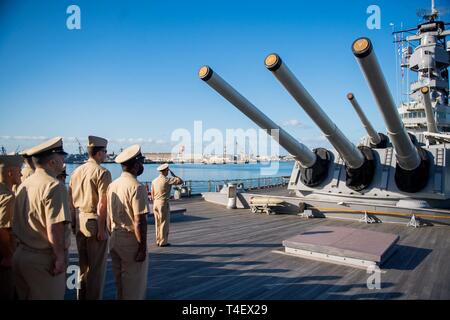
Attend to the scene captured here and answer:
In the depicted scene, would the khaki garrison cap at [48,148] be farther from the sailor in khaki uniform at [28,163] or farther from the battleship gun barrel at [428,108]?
the battleship gun barrel at [428,108]

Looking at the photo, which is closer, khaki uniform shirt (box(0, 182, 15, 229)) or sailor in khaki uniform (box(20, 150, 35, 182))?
khaki uniform shirt (box(0, 182, 15, 229))

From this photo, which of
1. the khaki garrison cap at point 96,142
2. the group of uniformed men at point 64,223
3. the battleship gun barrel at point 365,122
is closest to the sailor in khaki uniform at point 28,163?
the group of uniformed men at point 64,223

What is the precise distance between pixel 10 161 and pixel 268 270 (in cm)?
368

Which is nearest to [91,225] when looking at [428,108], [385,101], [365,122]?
[385,101]

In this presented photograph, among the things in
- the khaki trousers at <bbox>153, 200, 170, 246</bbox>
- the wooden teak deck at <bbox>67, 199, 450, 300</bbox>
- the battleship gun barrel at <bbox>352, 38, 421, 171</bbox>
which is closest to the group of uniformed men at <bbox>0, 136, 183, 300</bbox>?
the wooden teak deck at <bbox>67, 199, 450, 300</bbox>

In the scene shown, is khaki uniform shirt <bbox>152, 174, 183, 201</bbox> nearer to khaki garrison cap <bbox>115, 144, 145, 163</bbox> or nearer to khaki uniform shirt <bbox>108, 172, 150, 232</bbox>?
khaki garrison cap <bbox>115, 144, 145, 163</bbox>

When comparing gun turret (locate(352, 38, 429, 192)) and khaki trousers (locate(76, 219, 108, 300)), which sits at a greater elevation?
gun turret (locate(352, 38, 429, 192))

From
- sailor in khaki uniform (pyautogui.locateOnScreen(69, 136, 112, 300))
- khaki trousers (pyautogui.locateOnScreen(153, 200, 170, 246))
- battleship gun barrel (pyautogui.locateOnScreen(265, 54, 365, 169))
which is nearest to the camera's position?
sailor in khaki uniform (pyautogui.locateOnScreen(69, 136, 112, 300))

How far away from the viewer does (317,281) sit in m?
4.58

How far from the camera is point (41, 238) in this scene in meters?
2.68

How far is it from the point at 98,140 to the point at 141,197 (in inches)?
42.0

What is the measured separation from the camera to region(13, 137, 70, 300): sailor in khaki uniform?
264cm

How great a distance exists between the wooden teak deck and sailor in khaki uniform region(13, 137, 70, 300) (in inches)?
57.4
